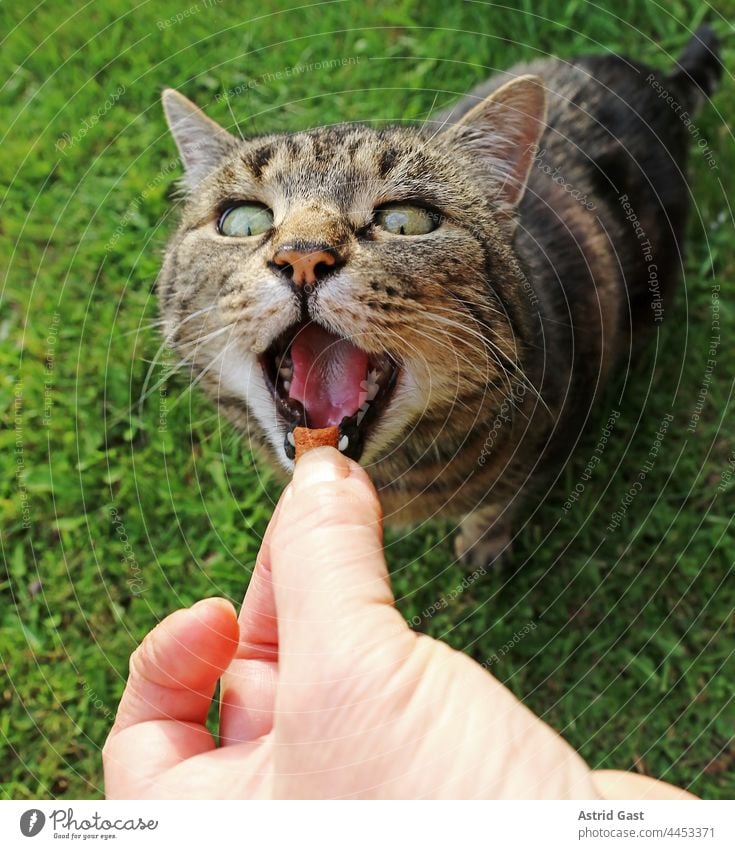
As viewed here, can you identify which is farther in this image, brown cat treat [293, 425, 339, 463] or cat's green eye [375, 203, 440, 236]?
cat's green eye [375, 203, 440, 236]

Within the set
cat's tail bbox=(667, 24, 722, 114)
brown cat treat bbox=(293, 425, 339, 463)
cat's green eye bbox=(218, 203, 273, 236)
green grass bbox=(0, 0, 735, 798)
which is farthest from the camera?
cat's tail bbox=(667, 24, 722, 114)

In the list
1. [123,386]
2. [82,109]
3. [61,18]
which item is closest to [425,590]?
[123,386]

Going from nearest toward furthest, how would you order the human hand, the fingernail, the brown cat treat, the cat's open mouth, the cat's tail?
1. the human hand
2. the fingernail
3. the brown cat treat
4. the cat's open mouth
5. the cat's tail

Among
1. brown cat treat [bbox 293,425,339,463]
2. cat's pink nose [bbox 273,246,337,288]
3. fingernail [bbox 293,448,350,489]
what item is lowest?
fingernail [bbox 293,448,350,489]

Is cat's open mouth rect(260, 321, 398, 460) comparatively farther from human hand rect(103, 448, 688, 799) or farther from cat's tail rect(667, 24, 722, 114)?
cat's tail rect(667, 24, 722, 114)

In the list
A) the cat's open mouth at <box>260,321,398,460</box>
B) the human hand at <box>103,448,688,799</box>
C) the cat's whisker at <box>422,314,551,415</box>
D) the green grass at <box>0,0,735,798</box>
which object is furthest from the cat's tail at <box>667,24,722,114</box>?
the human hand at <box>103,448,688,799</box>

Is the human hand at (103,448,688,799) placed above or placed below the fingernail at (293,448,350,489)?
below
